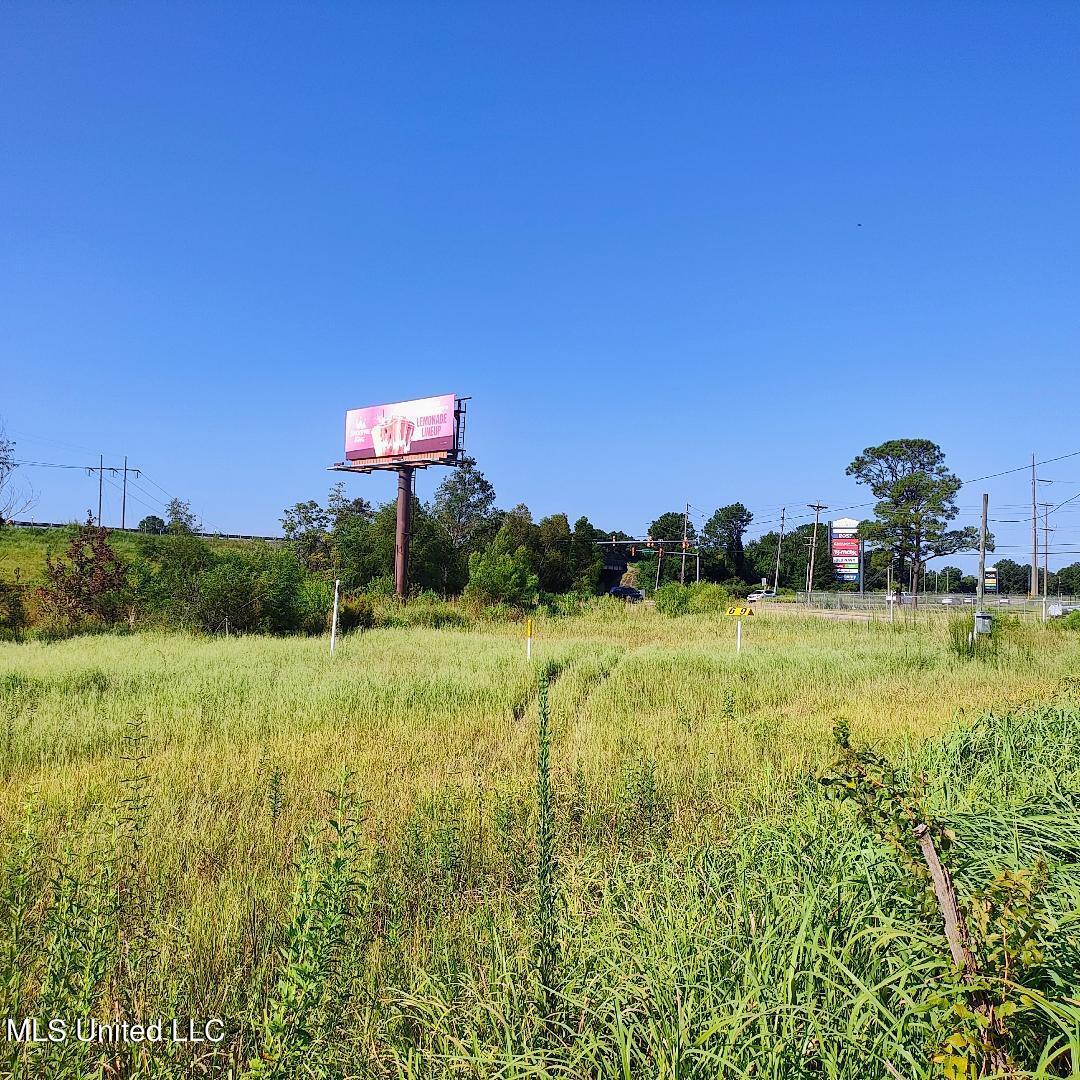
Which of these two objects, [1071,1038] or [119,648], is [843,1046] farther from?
[119,648]

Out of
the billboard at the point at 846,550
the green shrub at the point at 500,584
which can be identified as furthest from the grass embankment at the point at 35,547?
the billboard at the point at 846,550

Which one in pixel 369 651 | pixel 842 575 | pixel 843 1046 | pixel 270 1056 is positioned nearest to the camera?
pixel 843 1046

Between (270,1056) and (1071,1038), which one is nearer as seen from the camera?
(1071,1038)

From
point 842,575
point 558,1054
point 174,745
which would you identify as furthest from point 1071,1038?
point 842,575

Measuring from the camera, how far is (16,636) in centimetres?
1798

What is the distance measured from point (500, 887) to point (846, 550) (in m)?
83.2

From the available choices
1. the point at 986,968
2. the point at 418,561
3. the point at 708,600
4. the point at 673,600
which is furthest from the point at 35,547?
the point at 986,968

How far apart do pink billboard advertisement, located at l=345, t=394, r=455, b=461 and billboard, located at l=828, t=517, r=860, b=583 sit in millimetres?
60418

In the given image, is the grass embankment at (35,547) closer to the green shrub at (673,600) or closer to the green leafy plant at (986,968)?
the green shrub at (673,600)

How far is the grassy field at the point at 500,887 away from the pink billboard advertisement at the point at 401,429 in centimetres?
2330

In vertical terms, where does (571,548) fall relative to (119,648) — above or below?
above

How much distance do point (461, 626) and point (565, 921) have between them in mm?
23028

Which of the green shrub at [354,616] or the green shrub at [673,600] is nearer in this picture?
the green shrub at [354,616]

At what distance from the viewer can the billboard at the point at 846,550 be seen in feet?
256
